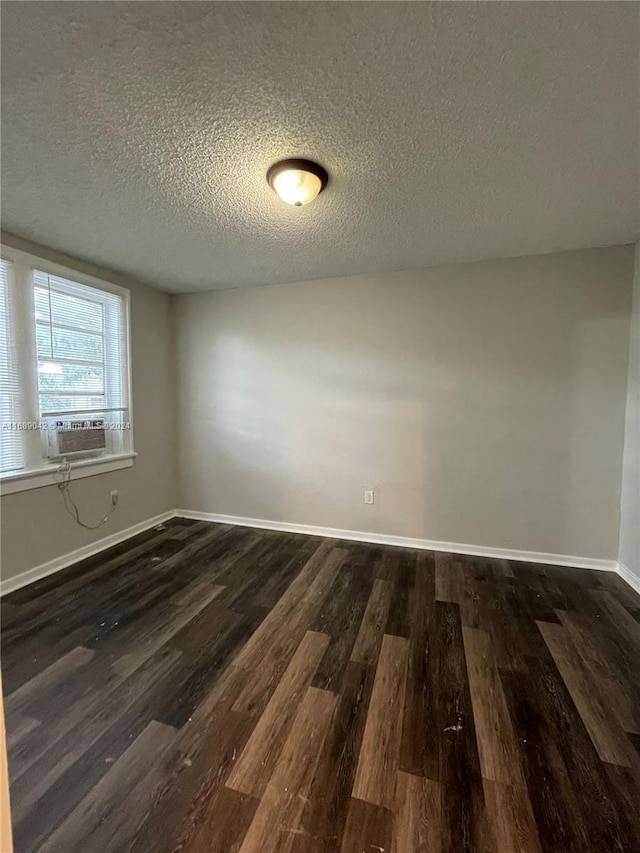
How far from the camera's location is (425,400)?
306 cm

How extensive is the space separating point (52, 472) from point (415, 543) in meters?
3.03

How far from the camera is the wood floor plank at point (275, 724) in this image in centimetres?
122

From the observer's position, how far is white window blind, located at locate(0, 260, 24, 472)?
2.34 metres

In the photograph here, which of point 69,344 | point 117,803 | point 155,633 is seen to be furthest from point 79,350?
point 117,803

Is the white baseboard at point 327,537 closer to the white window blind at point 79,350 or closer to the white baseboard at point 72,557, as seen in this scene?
the white baseboard at point 72,557

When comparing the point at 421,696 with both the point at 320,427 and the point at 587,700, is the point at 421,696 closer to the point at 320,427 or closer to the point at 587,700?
the point at 587,700

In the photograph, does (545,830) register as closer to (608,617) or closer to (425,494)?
(608,617)

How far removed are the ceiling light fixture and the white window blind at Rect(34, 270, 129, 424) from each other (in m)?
2.02

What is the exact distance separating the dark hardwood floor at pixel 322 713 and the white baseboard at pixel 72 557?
127mm

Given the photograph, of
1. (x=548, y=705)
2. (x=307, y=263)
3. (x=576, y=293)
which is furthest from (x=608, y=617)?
(x=307, y=263)

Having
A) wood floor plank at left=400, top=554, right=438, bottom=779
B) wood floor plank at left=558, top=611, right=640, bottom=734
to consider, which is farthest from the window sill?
wood floor plank at left=558, top=611, right=640, bottom=734

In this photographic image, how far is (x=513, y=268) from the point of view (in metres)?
2.80

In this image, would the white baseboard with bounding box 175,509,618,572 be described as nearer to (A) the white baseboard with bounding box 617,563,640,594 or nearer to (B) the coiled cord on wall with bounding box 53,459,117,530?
(A) the white baseboard with bounding box 617,563,640,594

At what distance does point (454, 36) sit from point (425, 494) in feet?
9.09
